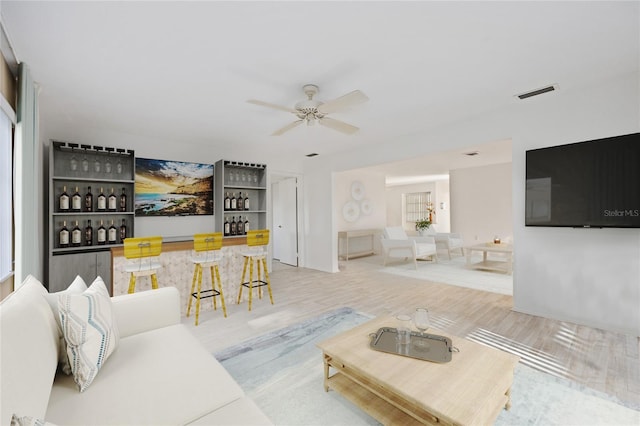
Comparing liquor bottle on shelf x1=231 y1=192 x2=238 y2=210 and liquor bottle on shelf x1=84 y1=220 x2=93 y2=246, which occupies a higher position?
liquor bottle on shelf x1=231 y1=192 x2=238 y2=210

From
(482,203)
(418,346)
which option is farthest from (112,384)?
(482,203)

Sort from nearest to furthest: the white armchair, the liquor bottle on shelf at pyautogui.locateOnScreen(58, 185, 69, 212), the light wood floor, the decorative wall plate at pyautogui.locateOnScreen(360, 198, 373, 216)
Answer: the light wood floor → the liquor bottle on shelf at pyautogui.locateOnScreen(58, 185, 69, 212) → the white armchair → the decorative wall plate at pyautogui.locateOnScreen(360, 198, 373, 216)

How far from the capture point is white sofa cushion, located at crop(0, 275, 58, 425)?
0.81 m

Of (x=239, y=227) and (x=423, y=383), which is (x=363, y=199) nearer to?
(x=239, y=227)

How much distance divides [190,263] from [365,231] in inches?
209

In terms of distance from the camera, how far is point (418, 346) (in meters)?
1.82

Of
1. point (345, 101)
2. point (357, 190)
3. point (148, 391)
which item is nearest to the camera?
point (148, 391)

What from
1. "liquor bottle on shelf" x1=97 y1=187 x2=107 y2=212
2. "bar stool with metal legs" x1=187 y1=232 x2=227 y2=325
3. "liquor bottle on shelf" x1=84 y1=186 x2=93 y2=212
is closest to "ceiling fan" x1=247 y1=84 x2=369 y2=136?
"bar stool with metal legs" x1=187 y1=232 x2=227 y2=325

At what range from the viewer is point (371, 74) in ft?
8.72

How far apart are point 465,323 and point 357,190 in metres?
5.48

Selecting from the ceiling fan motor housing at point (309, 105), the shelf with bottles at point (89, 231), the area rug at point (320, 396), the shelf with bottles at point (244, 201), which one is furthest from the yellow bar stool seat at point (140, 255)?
the ceiling fan motor housing at point (309, 105)

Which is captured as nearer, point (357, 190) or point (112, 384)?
point (112, 384)

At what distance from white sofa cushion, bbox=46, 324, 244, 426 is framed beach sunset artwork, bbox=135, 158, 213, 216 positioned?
3.32 m

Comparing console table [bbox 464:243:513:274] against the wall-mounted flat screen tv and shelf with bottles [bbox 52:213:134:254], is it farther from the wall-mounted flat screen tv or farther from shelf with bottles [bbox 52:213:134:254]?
shelf with bottles [bbox 52:213:134:254]
